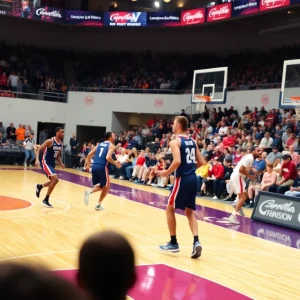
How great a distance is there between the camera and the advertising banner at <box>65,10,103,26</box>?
27.8m

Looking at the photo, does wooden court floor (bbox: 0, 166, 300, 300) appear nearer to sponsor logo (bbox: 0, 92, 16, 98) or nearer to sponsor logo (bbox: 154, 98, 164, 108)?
sponsor logo (bbox: 0, 92, 16, 98)

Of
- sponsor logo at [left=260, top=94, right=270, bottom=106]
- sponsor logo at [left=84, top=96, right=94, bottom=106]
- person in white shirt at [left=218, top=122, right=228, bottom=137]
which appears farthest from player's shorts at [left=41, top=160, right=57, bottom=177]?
sponsor logo at [left=84, top=96, right=94, bottom=106]

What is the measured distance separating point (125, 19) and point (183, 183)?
22302 mm

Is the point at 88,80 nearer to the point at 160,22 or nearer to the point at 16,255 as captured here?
the point at 160,22

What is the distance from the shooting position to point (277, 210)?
10.2 metres

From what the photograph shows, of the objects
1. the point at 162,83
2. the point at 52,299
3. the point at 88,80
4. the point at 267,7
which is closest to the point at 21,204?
the point at 52,299

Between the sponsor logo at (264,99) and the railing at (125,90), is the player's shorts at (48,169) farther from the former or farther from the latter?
the railing at (125,90)

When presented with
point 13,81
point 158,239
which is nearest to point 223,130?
point 158,239

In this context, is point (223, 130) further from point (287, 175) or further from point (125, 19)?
point (125, 19)

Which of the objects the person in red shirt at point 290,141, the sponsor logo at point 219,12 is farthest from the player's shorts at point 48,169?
the sponsor logo at point 219,12

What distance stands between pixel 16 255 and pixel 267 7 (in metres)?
18.3

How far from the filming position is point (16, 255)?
606cm

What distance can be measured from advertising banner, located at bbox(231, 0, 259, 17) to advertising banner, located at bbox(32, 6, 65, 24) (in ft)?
33.5

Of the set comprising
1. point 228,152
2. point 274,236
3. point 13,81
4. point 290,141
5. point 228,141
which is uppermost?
point 13,81
